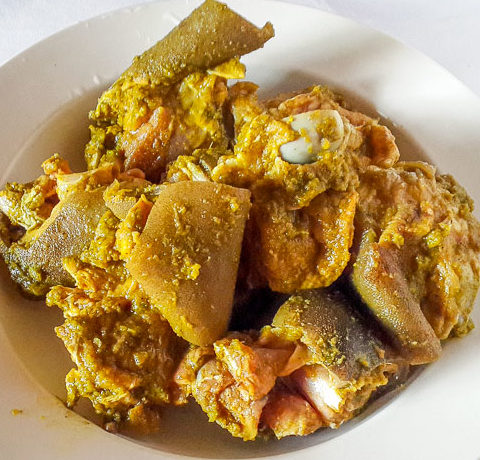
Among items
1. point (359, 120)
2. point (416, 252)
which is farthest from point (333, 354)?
point (359, 120)

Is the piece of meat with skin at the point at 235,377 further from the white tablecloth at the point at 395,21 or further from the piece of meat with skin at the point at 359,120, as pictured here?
the white tablecloth at the point at 395,21

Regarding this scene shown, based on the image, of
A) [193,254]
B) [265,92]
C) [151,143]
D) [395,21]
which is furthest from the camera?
[395,21]

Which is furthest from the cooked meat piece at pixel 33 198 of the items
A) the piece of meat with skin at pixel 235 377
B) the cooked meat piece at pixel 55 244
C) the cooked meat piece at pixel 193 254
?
the piece of meat with skin at pixel 235 377

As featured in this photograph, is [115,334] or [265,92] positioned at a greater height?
[265,92]

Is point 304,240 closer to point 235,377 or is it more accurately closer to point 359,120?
point 235,377

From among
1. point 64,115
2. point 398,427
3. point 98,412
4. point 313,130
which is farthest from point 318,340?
point 64,115

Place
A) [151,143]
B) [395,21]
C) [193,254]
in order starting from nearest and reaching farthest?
[193,254] < [151,143] < [395,21]

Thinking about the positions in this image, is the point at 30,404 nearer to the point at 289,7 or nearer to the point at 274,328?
the point at 274,328
